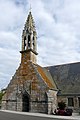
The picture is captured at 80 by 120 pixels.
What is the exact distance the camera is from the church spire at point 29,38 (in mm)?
32906

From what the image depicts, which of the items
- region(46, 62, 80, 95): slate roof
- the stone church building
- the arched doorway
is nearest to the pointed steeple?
the stone church building

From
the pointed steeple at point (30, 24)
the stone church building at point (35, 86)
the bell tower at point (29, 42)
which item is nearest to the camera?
the stone church building at point (35, 86)

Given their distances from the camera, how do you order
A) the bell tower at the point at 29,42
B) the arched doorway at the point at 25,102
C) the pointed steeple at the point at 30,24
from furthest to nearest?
the pointed steeple at the point at 30,24 → the bell tower at the point at 29,42 → the arched doorway at the point at 25,102

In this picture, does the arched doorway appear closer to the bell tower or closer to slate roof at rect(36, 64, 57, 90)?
slate roof at rect(36, 64, 57, 90)

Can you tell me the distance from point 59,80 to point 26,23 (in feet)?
39.5

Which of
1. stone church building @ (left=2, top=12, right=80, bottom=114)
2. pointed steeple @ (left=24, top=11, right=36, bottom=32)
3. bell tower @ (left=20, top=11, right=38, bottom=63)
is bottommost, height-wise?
stone church building @ (left=2, top=12, right=80, bottom=114)

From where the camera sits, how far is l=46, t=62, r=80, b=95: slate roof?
3088cm

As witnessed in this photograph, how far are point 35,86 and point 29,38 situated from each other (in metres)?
8.98

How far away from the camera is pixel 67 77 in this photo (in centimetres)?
3369

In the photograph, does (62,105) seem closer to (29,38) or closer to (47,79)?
(47,79)

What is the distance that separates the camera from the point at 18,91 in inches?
1242

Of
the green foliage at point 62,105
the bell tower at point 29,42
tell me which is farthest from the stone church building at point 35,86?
the green foliage at point 62,105

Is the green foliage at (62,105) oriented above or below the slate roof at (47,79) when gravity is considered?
below

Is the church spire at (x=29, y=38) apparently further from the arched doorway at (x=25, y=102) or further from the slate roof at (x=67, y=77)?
the arched doorway at (x=25, y=102)
